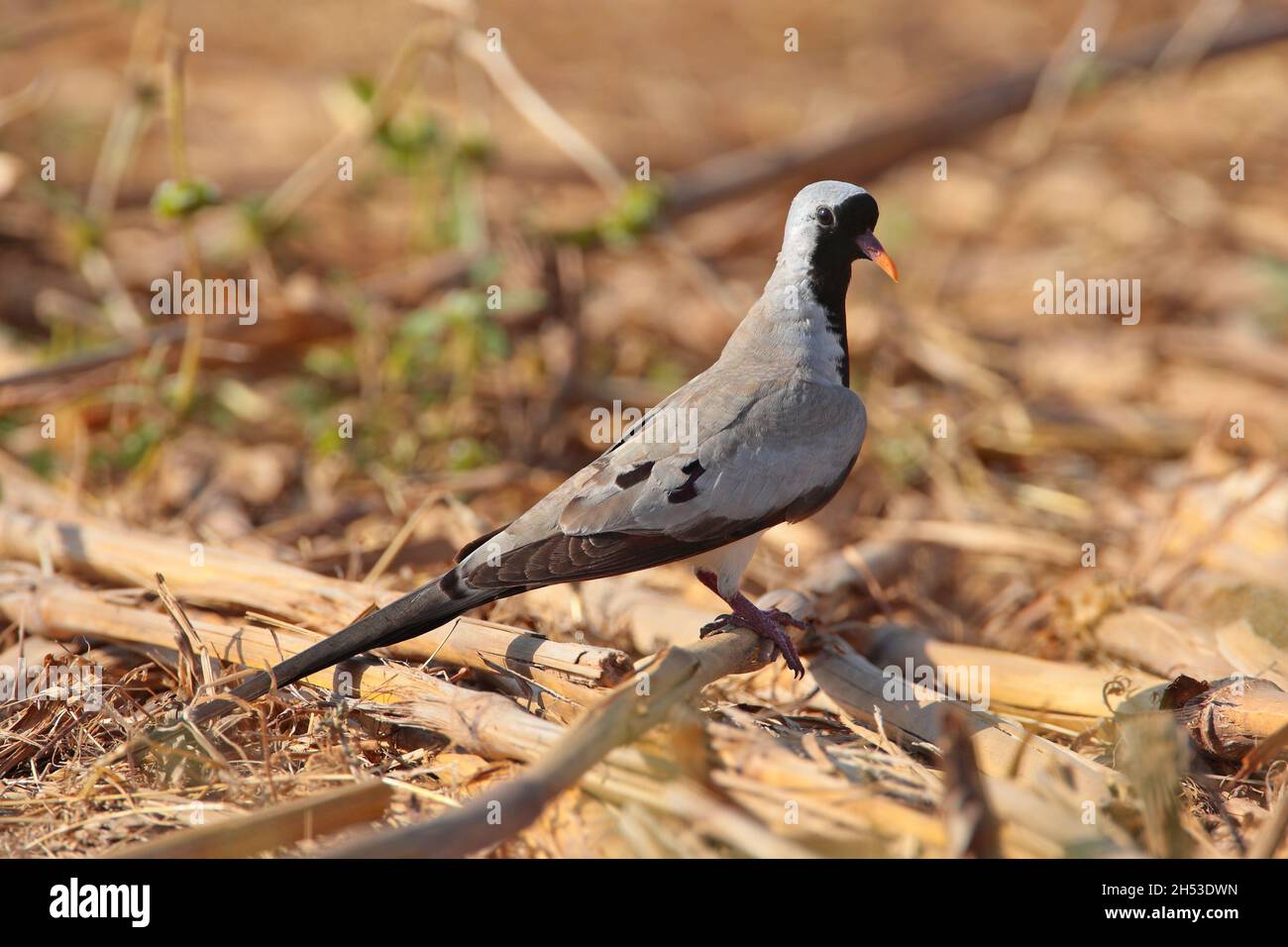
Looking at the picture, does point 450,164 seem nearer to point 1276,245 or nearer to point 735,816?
point 735,816

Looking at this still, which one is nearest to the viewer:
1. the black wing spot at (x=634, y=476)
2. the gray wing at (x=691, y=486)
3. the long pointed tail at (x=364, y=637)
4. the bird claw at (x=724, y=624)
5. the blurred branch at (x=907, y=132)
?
→ the long pointed tail at (x=364, y=637)

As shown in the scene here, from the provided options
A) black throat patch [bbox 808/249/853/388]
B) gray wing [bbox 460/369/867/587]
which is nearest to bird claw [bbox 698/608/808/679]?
gray wing [bbox 460/369/867/587]

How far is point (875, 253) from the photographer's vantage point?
355 cm

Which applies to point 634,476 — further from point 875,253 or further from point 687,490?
point 875,253

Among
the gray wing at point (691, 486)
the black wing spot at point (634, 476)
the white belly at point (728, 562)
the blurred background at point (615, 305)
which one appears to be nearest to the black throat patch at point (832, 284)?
the gray wing at point (691, 486)

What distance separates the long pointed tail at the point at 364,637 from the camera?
2.96 meters

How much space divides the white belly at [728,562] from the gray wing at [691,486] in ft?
0.44

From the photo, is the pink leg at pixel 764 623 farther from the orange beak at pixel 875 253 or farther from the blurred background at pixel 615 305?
the orange beak at pixel 875 253

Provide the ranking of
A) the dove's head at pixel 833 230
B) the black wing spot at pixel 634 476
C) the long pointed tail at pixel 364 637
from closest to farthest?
Answer: the long pointed tail at pixel 364 637 → the black wing spot at pixel 634 476 → the dove's head at pixel 833 230

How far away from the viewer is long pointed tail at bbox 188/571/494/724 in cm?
296

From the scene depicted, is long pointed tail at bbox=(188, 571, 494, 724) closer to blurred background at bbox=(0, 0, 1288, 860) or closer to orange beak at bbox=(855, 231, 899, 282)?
blurred background at bbox=(0, 0, 1288, 860)

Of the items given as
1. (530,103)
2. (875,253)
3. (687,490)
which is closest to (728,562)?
(687,490)

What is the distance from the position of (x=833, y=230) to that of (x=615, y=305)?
3184 mm
